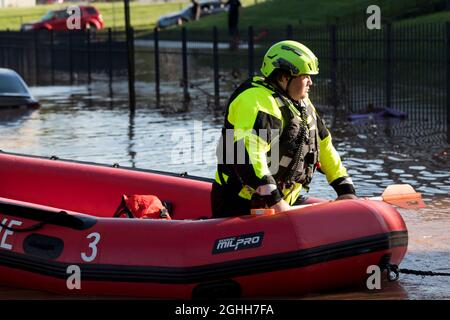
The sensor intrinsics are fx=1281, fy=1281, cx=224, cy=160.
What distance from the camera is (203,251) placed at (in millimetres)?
9406

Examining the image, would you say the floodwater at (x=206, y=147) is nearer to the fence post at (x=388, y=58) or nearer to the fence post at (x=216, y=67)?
the fence post at (x=216, y=67)

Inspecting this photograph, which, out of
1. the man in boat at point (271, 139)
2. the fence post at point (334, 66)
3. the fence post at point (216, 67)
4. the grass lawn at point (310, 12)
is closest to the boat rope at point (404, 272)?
the man in boat at point (271, 139)

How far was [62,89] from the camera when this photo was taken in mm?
32625

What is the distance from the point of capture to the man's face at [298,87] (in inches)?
383

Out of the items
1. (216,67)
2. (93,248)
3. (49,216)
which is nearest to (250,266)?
(93,248)

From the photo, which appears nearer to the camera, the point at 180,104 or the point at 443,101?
the point at 443,101

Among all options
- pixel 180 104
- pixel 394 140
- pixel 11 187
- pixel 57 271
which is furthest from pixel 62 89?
pixel 57 271

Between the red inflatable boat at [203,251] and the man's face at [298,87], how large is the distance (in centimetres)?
86

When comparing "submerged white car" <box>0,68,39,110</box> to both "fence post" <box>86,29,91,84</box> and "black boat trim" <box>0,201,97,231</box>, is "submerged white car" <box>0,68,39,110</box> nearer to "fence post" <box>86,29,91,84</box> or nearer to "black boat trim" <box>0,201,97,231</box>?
"fence post" <box>86,29,91,84</box>

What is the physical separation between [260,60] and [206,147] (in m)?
10.8

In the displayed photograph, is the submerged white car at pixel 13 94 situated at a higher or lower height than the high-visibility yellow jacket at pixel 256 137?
lower
